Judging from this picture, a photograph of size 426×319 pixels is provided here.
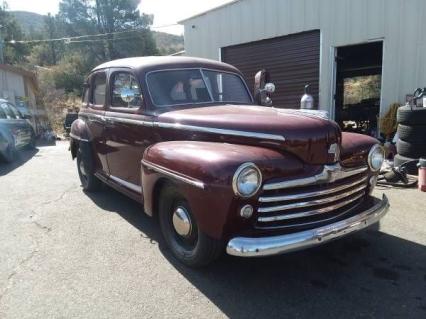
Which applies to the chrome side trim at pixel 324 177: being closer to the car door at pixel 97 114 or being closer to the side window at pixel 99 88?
the car door at pixel 97 114

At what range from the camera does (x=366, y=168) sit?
3.53 metres

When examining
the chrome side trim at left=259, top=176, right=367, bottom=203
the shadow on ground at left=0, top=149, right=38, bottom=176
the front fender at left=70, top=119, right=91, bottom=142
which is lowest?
the shadow on ground at left=0, top=149, right=38, bottom=176

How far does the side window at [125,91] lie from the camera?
4234 mm

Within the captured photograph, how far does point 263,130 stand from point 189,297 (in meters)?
1.46

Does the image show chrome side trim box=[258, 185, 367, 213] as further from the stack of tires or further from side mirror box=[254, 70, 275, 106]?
the stack of tires

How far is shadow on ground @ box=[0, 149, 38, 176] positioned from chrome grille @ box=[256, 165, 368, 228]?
690 cm

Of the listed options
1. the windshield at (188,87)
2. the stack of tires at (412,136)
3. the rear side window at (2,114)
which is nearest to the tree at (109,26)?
the rear side window at (2,114)

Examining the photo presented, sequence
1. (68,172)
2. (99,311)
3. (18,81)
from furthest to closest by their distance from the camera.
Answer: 1. (18,81)
2. (68,172)
3. (99,311)

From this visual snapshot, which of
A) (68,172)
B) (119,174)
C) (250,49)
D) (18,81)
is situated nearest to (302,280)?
(119,174)

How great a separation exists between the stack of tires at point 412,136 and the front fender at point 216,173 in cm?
406

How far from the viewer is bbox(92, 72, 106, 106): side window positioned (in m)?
5.19

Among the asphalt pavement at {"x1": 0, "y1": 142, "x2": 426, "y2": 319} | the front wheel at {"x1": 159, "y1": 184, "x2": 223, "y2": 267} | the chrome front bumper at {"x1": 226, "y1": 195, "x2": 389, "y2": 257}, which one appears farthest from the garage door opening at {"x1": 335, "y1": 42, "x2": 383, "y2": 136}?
the chrome front bumper at {"x1": 226, "y1": 195, "x2": 389, "y2": 257}

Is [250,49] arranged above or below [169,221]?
above

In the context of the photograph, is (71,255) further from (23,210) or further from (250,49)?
(250,49)
